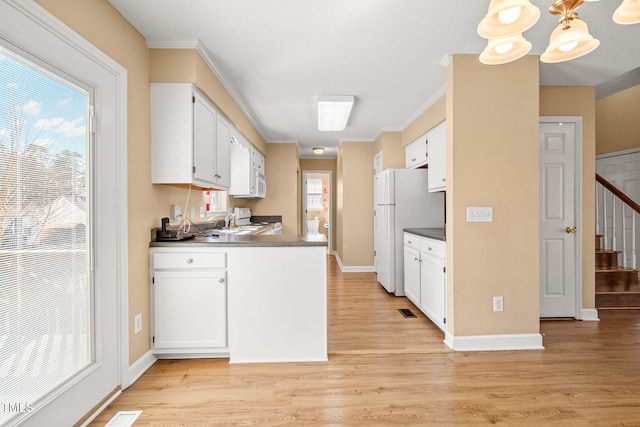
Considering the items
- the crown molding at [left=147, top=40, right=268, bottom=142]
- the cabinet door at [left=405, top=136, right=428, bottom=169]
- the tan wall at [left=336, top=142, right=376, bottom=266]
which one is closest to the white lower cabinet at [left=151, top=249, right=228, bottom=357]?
the crown molding at [left=147, top=40, right=268, bottom=142]

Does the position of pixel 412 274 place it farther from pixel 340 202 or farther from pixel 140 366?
pixel 140 366

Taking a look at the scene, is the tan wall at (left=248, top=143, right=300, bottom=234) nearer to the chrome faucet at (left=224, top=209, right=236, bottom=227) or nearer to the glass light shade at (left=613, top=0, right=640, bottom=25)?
the chrome faucet at (left=224, top=209, right=236, bottom=227)

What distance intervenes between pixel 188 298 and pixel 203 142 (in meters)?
1.27

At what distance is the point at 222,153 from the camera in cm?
311

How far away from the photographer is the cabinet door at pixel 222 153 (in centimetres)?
299

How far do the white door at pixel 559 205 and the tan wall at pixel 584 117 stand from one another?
0.08 meters

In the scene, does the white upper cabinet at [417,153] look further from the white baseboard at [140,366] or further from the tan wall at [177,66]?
the white baseboard at [140,366]

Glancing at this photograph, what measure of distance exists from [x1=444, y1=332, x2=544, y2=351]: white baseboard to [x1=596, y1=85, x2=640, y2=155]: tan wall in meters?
4.25

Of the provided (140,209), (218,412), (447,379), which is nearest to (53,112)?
(140,209)

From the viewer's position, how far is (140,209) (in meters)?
2.27

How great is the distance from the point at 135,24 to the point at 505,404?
345 centimetres

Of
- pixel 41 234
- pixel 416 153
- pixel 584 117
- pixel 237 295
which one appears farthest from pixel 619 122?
pixel 41 234

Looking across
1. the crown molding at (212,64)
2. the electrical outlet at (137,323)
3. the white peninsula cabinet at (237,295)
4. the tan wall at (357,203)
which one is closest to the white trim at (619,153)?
the tan wall at (357,203)

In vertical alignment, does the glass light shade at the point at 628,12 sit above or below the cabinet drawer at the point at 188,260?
above
